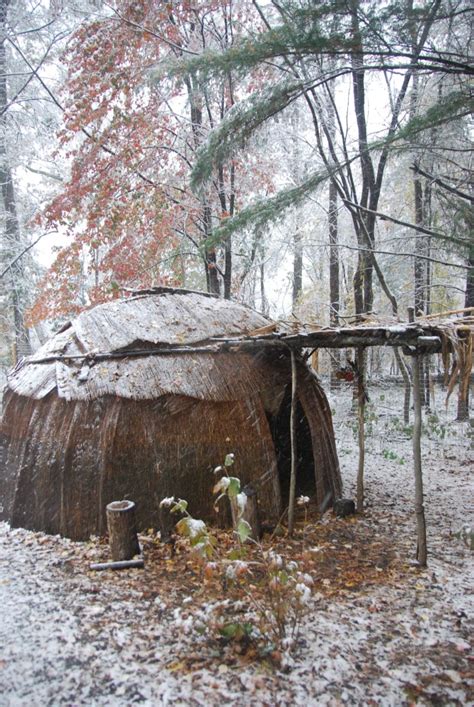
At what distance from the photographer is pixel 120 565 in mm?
4207

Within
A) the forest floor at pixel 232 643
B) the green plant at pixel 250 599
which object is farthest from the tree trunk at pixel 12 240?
the green plant at pixel 250 599

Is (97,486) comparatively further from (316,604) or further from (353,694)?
(353,694)

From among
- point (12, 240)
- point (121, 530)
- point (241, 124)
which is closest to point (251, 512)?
point (121, 530)

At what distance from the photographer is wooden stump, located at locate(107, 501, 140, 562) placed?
4.23 meters

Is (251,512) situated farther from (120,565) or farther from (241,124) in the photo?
(241,124)

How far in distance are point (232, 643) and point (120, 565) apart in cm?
157

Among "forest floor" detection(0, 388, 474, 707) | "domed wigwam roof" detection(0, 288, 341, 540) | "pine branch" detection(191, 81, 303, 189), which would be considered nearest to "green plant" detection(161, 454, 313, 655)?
"forest floor" detection(0, 388, 474, 707)

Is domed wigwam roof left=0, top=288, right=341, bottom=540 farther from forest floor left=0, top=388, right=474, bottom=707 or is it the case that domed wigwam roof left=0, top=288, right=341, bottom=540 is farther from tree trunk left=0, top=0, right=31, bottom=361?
tree trunk left=0, top=0, right=31, bottom=361

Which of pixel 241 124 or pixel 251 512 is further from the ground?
pixel 241 124

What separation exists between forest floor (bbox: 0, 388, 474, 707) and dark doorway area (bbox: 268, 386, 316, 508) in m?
1.41

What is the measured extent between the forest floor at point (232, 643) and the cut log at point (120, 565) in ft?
0.19

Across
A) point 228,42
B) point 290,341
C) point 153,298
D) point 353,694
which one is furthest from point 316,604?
point 228,42

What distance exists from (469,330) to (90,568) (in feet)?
14.6

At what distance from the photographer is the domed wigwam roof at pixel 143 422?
4895 mm
